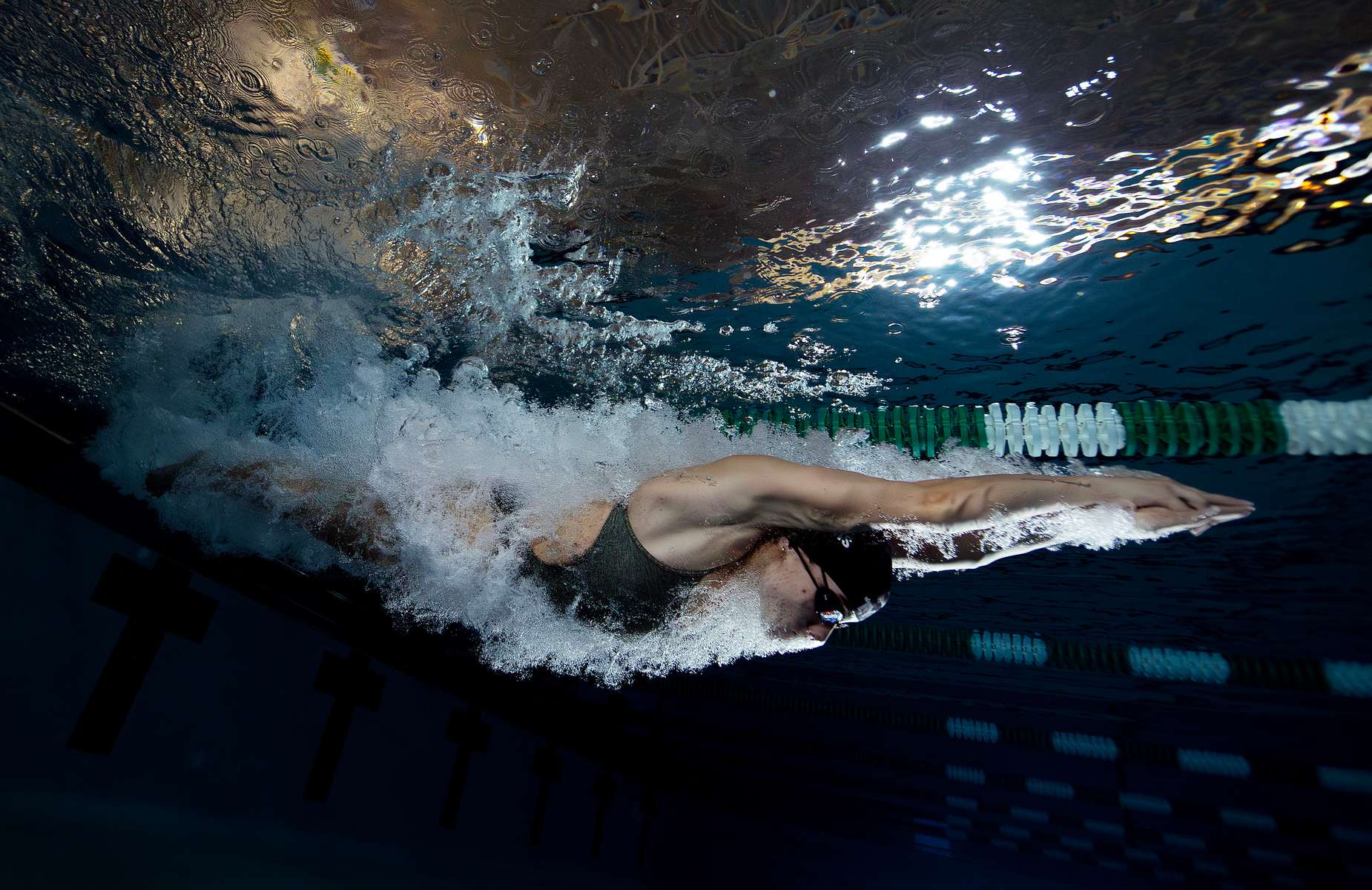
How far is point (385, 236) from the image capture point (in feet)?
11.8

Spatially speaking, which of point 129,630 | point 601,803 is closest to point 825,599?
point 129,630

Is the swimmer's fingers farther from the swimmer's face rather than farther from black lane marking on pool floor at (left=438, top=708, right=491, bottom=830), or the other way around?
black lane marking on pool floor at (left=438, top=708, right=491, bottom=830)

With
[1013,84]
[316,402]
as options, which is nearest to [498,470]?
[316,402]

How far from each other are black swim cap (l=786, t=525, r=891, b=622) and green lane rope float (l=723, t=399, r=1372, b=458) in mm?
1886

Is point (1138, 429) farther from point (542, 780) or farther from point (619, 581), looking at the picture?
point (542, 780)

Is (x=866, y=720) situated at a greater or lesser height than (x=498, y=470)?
lesser

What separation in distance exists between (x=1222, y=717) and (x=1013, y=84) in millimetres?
9060

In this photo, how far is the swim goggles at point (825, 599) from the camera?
253cm

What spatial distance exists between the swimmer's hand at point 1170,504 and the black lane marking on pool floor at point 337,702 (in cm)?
657

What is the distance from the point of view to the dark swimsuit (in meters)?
2.55

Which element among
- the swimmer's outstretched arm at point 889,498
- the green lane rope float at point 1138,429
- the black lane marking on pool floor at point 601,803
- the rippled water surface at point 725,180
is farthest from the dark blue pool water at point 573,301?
the black lane marking on pool floor at point 601,803

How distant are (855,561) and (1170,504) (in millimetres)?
1037

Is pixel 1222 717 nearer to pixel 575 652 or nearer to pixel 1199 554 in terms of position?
pixel 1199 554

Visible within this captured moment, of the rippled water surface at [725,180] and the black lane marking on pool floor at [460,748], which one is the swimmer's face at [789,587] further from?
the black lane marking on pool floor at [460,748]
